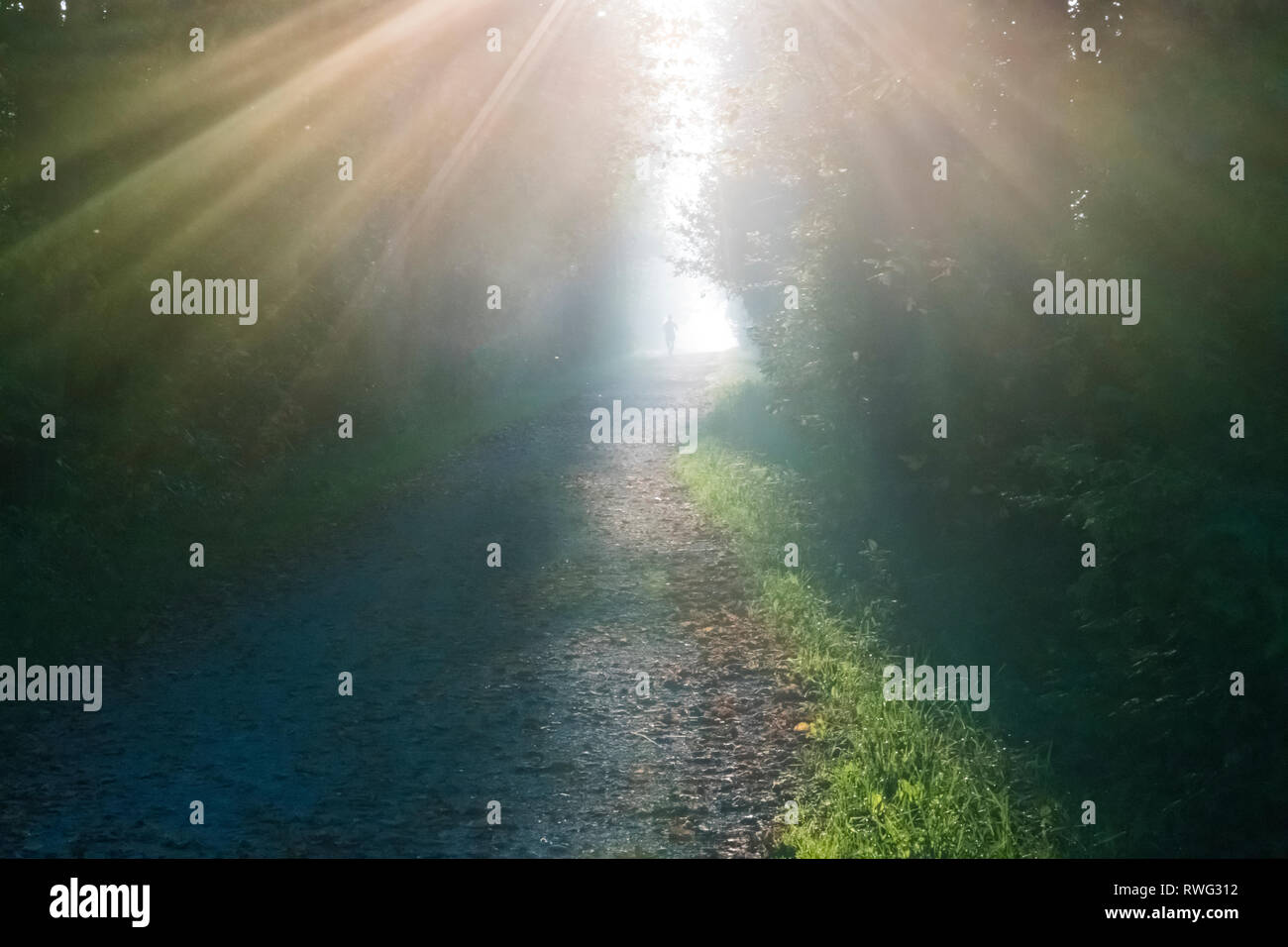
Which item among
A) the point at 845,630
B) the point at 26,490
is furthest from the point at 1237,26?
the point at 26,490

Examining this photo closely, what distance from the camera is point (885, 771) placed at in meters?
6.48

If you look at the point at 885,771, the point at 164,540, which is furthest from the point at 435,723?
the point at 164,540

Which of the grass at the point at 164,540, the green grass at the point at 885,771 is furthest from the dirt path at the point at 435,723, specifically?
the grass at the point at 164,540

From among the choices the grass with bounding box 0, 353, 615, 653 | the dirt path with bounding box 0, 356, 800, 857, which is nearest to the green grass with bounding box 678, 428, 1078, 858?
the dirt path with bounding box 0, 356, 800, 857

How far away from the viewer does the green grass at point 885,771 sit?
5.58 metres

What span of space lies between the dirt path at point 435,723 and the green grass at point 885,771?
0.29 meters

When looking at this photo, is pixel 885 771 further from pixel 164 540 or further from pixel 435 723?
pixel 164 540

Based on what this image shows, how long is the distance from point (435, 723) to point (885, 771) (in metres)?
3.15

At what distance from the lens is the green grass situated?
5582 millimetres

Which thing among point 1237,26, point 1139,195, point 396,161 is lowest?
point 1139,195

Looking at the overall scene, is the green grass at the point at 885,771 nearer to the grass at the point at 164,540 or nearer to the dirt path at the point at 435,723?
the dirt path at the point at 435,723

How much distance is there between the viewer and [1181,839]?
203 inches

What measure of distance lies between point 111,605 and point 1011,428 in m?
8.30
